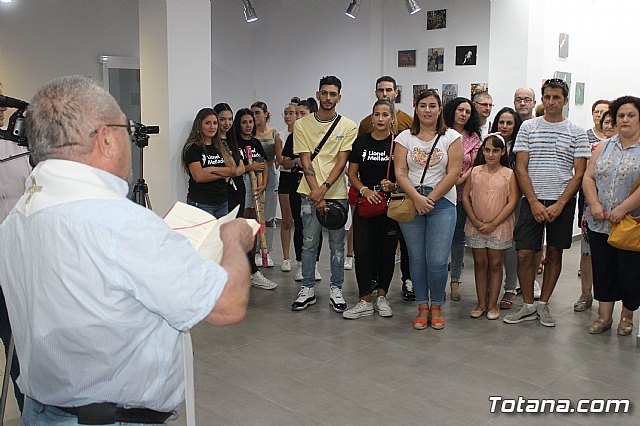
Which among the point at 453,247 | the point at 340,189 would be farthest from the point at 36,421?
the point at 453,247

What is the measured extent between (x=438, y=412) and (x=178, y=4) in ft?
11.1

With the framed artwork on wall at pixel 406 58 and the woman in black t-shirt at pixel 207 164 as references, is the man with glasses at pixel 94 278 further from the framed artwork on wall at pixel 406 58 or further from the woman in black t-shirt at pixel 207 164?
the framed artwork on wall at pixel 406 58

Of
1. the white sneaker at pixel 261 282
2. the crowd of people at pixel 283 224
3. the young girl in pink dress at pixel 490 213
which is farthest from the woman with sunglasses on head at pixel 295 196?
the young girl in pink dress at pixel 490 213

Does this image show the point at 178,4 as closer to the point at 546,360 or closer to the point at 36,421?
the point at 546,360

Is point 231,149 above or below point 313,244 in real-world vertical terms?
above

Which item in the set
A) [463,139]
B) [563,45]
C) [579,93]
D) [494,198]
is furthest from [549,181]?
[579,93]

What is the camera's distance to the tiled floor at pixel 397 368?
3.13 metres

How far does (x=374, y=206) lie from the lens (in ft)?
14.7

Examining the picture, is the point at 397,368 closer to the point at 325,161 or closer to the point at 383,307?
the point at 383,307

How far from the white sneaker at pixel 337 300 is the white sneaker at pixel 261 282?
2.40 ft

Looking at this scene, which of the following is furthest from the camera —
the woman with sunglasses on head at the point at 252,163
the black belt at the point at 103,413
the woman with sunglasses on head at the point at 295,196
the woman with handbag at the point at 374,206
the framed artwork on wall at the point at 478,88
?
the framed artwork on wall at the point at 478,88

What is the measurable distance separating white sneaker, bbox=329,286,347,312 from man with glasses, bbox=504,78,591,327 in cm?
117

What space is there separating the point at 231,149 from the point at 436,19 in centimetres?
319

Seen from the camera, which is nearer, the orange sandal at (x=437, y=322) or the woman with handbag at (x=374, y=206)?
the orange sandal at (x=437, y=322)
